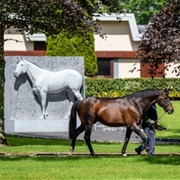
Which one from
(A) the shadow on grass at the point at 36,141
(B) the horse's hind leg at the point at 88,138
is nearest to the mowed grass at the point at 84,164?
(B) the horse's hind leg at the point at 88,138

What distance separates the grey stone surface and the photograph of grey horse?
203 mm

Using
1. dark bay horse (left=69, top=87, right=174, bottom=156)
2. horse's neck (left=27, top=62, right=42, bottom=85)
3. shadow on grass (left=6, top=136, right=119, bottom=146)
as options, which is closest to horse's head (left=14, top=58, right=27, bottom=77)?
horse's neck (left=27, top=62, right=42, bottom=85)

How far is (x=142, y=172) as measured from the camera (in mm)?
15047

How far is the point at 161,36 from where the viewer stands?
1680 centimetres

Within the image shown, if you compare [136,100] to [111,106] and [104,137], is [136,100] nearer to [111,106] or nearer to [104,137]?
[111,106]

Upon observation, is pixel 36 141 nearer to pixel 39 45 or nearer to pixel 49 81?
pixel 49 81

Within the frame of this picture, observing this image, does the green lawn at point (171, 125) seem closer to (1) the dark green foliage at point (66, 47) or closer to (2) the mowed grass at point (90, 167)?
(1) the dark green foliage at point (66, 47)

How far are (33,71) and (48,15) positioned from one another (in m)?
8.59

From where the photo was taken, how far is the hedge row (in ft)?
133

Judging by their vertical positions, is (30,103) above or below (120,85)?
above

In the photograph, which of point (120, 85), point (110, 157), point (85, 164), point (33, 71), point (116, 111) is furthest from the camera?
point (120, 85)

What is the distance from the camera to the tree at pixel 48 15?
63.7 ft

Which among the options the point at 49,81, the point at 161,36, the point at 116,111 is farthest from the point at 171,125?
the point at 161,36

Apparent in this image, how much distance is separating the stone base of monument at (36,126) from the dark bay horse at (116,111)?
997 centimetres
